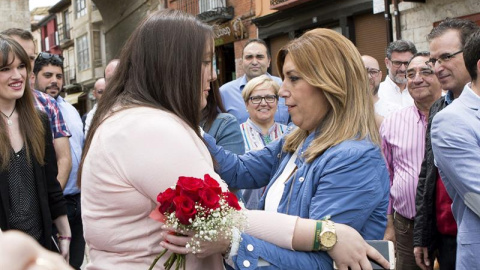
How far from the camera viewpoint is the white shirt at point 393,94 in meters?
6.46

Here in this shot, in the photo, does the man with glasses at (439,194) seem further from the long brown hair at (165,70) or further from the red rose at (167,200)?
the red rose at (167,200)

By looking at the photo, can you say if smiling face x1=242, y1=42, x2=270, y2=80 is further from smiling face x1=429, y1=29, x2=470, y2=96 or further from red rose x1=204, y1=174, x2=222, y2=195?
red rose x1=204, y1=174, x2=222, y2=195

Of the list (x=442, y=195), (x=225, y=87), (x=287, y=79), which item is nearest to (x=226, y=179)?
(x=287, y=79)

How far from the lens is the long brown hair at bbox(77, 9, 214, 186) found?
7.16ft

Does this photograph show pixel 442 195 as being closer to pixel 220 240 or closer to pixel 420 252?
pixel 420 252

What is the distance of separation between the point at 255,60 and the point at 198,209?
4953 millimetres

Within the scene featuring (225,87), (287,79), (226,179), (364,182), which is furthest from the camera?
(225,87)

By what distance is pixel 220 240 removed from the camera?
203 centimetres

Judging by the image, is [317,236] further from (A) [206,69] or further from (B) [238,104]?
(B) [238,104]

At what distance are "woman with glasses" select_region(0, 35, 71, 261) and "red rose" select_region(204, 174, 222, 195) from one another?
183cm

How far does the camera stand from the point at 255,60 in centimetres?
674

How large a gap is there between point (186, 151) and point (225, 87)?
421cm

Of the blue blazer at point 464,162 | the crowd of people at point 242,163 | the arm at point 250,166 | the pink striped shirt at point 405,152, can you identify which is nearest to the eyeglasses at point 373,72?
the pink striped shirt at point 405,152

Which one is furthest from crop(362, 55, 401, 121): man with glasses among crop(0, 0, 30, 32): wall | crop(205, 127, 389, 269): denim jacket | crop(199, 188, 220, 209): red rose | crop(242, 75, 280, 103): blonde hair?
crop(0, 0, 30, 32): wall
